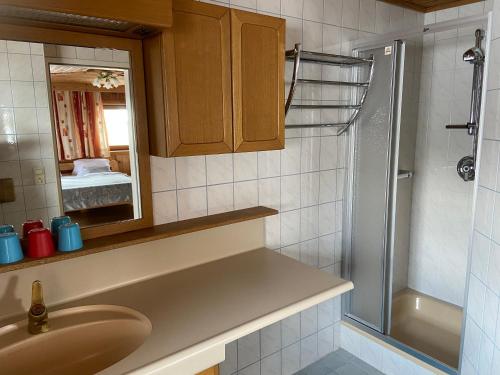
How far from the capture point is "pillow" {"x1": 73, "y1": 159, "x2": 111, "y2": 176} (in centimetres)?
133

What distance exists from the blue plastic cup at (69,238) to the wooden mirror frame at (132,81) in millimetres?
82

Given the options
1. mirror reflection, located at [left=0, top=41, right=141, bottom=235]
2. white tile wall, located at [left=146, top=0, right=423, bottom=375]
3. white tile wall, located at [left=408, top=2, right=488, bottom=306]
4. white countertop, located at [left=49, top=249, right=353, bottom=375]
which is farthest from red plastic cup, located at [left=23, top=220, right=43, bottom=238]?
white tile wall, located at [left=408, top=2, right=488, bottom=306]

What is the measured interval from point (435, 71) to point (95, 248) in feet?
7.30

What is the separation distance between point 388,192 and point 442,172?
0.67 metres

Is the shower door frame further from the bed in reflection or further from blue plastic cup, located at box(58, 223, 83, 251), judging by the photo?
blue plastic cup, located at box(58, 223, 83, 251)

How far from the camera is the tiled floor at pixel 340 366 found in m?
2.16

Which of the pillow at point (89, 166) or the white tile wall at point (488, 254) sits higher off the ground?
the pillow at point (89, 166)

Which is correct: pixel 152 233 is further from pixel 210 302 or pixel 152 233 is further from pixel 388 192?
pixel 388 192

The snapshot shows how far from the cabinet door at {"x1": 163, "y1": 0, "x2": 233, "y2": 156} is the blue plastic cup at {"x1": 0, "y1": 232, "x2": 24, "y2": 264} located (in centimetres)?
54

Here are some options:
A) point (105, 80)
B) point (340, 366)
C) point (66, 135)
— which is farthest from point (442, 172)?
point (66, 135)

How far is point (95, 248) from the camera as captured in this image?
129 centimetres

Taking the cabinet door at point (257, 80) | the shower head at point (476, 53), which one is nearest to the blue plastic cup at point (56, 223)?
the cabinet door at point (257, 80)

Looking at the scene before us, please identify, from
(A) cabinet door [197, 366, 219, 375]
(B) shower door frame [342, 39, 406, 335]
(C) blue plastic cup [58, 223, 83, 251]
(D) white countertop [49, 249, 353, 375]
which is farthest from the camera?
(B) shower door frame [342, 39, 406, 335]

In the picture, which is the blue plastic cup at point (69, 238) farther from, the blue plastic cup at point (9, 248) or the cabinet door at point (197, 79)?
the cabinet door at point (197, 79)
